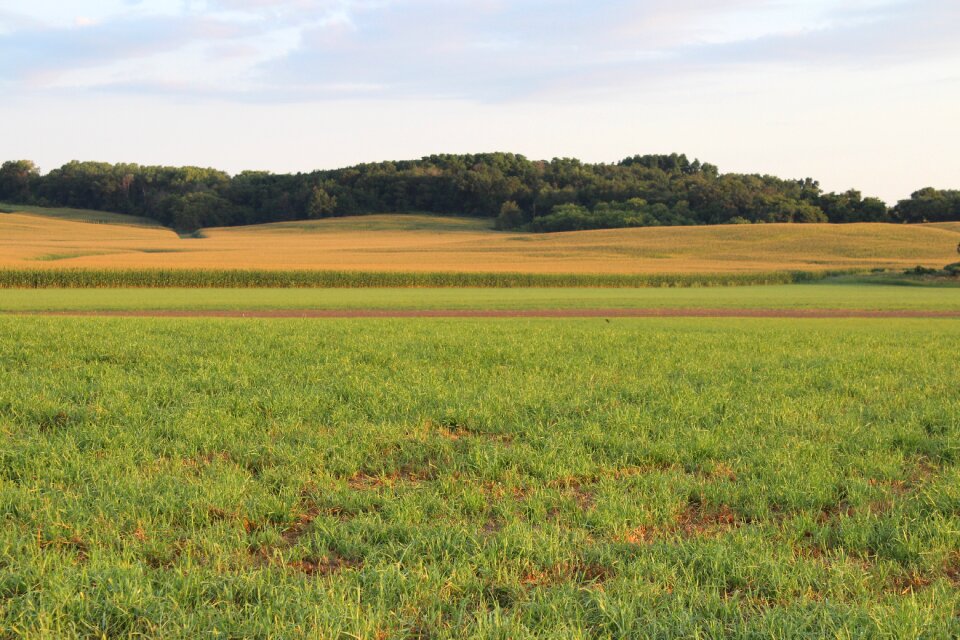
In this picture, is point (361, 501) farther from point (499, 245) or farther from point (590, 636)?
point (499, 245)

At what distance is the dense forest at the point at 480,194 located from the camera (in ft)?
358

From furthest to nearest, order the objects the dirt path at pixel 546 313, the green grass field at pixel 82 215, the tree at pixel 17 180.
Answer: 1. the tree at pixel 17 180
2. the green grass field at pixel 82 215
3. the dirt path at pixel 546 313

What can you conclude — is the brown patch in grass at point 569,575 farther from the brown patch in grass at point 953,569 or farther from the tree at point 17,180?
the tree at point 17,180

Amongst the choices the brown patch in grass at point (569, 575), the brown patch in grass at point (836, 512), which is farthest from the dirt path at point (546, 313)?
the brown patch in grass at point (569, 575)

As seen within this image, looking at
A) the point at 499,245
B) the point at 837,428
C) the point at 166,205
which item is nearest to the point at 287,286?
the point at 499,245

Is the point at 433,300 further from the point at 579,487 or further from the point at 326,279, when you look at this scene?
the point at 579,487

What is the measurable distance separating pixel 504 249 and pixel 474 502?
251ft

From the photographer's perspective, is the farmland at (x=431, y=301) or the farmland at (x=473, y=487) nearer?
the farmland at (x=473, y=487)

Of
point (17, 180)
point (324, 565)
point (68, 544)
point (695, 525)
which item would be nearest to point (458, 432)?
point (695, 525)

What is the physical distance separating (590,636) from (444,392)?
6.57 meters

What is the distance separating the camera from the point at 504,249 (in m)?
82.2

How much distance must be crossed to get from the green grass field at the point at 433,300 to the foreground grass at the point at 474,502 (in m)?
23.3

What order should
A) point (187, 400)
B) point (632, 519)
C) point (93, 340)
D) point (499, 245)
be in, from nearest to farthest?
point (632, 519) < point (187, 400) < point (93, 340) < point (499, 245)

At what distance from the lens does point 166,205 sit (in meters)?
130
